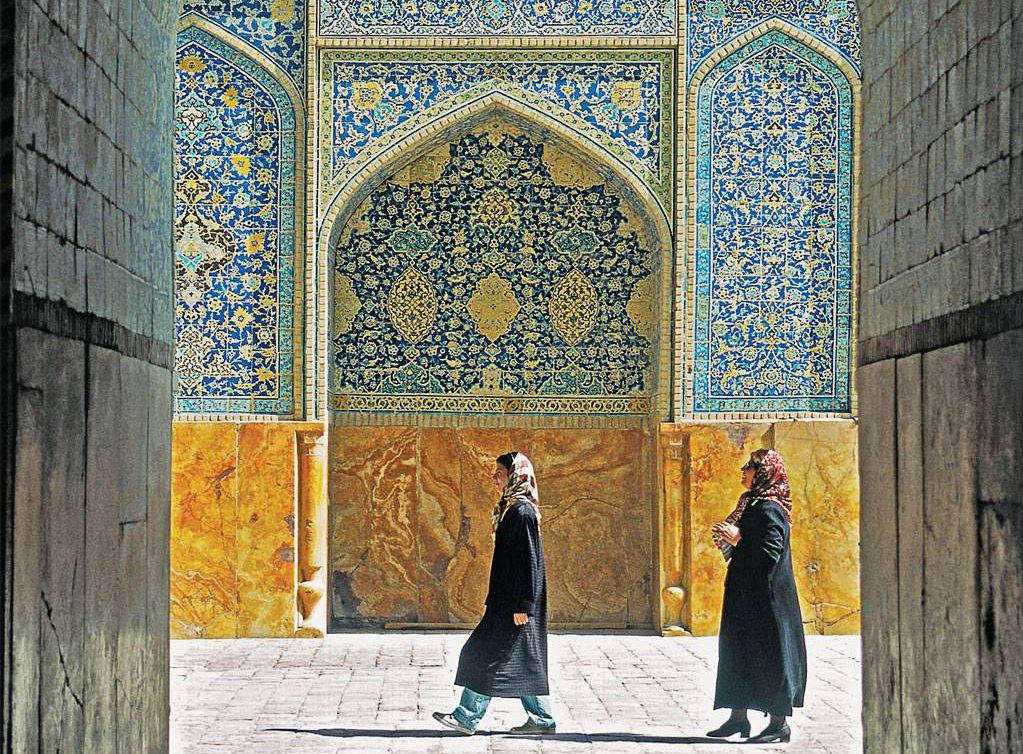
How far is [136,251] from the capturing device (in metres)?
4.59

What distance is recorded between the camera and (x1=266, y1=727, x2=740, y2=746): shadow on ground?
7.44 metres

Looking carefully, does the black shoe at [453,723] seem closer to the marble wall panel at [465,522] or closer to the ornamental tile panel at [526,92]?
the marble wall panel at [465,522]

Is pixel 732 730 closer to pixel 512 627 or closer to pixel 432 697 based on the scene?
pixel 512 627

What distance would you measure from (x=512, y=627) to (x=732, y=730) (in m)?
1.17

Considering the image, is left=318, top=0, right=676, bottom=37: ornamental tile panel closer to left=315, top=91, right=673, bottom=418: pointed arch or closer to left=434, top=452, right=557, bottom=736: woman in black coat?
left=315, top=91, right=673, bottom=418: pointed arch

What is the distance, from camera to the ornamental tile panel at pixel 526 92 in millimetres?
11445

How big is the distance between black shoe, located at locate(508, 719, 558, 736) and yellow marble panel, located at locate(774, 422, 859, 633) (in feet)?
13.5

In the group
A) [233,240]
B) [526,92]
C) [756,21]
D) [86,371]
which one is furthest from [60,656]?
[756,21]

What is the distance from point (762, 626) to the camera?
744 cm

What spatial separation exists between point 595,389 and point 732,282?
1.36 m

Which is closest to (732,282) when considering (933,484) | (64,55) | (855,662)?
(855,662)

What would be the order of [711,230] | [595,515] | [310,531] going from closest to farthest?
[310,531], [711,230], [595,515]

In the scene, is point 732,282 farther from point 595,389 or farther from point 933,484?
point 933,484

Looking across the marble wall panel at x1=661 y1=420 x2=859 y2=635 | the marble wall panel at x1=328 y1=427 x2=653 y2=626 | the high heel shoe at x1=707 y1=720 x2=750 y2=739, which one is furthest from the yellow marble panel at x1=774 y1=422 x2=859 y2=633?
the high heel shoe at x1=707 y1=720 x2=750 y2=739
